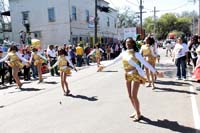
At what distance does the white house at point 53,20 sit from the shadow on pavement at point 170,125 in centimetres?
3039

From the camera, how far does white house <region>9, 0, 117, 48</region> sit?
123 feet

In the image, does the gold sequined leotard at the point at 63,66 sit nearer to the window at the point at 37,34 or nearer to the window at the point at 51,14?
the window at the point at 51,14

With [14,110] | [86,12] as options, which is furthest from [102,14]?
[14,110]

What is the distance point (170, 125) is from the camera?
689cm

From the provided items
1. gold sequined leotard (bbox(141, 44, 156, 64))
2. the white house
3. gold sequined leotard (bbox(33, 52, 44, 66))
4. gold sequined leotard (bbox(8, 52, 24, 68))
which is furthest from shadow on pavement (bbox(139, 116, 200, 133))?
the white house

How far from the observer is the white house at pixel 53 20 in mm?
37438

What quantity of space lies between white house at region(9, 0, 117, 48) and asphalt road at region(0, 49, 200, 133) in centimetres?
2545

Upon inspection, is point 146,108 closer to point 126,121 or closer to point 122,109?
point 122,109

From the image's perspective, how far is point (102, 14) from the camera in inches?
1980

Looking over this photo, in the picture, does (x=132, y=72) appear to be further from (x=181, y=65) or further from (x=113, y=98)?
(x=181, y=65)

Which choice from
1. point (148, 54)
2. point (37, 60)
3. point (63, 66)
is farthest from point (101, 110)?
point (37, 60)

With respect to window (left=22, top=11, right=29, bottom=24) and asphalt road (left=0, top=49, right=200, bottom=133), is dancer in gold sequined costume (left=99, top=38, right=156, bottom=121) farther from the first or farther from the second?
window (left=22, top=11, right=29, bottom=24)

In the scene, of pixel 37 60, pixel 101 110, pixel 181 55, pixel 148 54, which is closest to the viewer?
pixel 101 110

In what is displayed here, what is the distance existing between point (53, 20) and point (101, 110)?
101 feet
